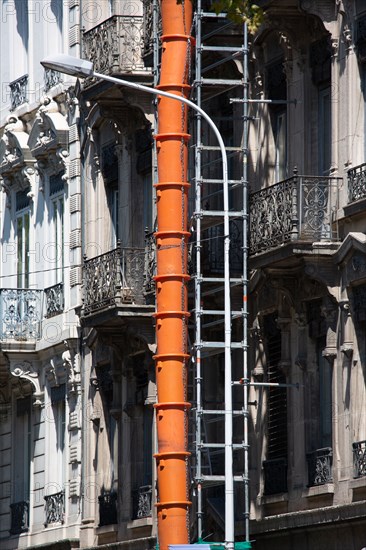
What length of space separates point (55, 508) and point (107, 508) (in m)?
3.36

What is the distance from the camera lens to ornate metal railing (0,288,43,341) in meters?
48.8

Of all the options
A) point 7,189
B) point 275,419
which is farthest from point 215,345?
point 7,189

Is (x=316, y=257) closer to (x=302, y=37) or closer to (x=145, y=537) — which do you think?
(x=302, y=37)

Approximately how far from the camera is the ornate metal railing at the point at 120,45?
42906mm

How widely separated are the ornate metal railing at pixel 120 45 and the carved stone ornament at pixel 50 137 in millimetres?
4087

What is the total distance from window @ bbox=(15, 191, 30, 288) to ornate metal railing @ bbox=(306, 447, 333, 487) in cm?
1610

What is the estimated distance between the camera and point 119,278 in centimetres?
4219

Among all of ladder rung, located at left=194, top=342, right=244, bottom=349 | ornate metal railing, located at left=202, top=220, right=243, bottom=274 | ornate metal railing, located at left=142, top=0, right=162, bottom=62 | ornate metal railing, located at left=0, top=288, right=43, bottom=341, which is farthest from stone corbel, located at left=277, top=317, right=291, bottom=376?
ornate metal railing, located at left=0, top=288, right=43, bottom=341

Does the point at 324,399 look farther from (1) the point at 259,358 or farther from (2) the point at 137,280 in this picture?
(2) the point at 137,280

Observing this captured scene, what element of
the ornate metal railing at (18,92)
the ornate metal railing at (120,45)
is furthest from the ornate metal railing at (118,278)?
the ornate metal railing at (18,92)

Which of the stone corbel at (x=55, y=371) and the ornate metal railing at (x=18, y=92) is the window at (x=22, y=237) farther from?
the stone corbel at (x=55, y=371)

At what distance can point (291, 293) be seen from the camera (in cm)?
3656

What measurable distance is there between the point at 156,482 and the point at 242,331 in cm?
371

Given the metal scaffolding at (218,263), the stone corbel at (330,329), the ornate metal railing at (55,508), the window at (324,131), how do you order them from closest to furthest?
the stone corbel at (330,329) → the window at (324,131) → the metal scaffolding at (218,263) → the ornate metal railing at (55,508)
